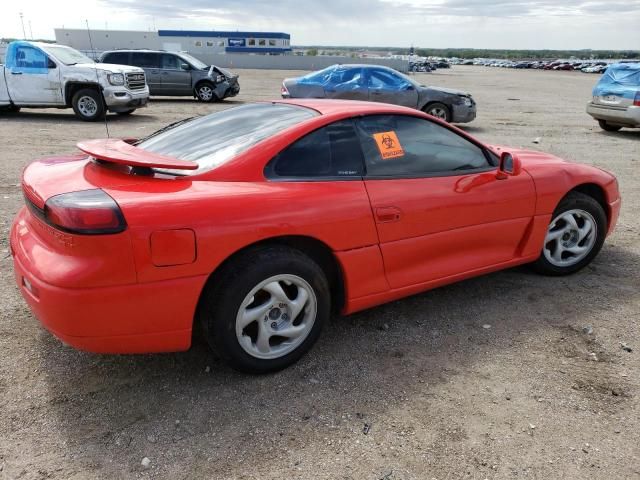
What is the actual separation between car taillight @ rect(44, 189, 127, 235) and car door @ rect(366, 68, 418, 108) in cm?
1122

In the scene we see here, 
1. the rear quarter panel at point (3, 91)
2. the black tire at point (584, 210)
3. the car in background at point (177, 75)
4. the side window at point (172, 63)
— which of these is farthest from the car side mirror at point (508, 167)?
the side window at point (172, 63)

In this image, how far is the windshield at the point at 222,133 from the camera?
118 inches

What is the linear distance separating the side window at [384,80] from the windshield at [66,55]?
674 centimetres

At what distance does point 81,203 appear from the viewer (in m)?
2.44

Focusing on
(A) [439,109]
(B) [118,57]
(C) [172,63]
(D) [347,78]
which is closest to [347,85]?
(D) [347,78]

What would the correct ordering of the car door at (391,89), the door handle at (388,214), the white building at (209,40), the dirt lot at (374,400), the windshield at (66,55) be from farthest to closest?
the white building at (209,40)
the car door at (391,89)
the windshield at (66,55)
the door handle at (388,214)
the dirt lot at (374,400)

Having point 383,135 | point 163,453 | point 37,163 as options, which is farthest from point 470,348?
point 37,163

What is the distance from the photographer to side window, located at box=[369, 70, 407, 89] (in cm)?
1313

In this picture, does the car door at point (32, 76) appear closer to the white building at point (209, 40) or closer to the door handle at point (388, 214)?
the door handle at point (388, 214)

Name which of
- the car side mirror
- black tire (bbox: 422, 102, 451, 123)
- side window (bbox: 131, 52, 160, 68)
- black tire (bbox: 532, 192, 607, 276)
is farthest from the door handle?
side window (bbox: 131, 52, 160, 68)

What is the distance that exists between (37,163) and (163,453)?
6.52ft

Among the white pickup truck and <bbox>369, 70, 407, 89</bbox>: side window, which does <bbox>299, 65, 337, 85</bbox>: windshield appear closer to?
<bbox>369, 70, 407, 89</bbox>: side window

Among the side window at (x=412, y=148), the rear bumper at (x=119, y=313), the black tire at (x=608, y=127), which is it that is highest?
the side window at (x=412, y=148)

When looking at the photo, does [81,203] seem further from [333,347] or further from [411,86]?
[411,86]
